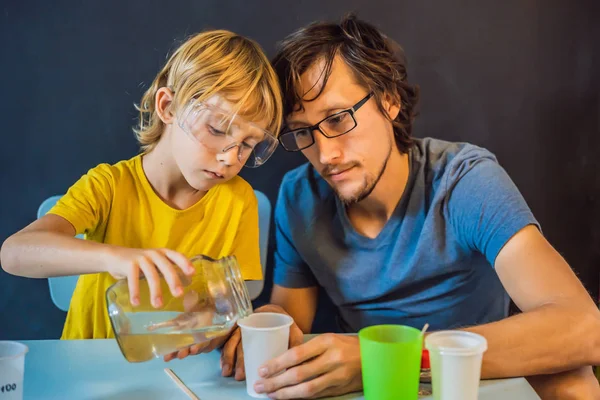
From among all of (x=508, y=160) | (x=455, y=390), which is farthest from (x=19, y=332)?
(x=508, y=160)

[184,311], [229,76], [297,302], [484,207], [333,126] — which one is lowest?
[297,302]

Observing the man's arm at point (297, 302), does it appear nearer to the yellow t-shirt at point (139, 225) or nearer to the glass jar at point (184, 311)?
the yellow t-shirt at point (139, 225)

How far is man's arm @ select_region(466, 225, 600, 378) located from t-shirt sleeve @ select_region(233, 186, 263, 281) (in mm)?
678

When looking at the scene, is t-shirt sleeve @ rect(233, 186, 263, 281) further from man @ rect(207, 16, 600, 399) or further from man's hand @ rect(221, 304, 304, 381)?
man's hand @ rect(221, 304, 304, 381)

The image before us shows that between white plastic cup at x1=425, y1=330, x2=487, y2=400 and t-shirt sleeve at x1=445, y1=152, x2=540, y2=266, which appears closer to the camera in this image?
white plastic cup at x1=425, y1=330, x2=487, y2=400

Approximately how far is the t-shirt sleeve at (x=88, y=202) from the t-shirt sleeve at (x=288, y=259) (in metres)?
0.49

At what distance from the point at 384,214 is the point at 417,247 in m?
0.15

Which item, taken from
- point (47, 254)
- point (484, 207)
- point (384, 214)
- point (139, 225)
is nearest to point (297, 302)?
point (384, 214)

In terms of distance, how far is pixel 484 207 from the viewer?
52.1 inches

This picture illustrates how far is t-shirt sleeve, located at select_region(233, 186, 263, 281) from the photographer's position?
1555mm

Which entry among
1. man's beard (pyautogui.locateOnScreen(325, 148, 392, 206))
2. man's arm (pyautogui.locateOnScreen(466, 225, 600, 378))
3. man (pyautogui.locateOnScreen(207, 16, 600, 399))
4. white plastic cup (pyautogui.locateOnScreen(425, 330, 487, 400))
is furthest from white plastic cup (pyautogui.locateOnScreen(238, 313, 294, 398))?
man's beard (pyautogui.locateOnScreen(325, 148, 392, 206))

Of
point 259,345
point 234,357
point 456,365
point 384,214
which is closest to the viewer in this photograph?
point 456,365

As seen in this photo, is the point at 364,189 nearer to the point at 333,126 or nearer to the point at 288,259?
the point at 333,126

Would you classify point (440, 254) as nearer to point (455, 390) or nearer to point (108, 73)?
point (455, 390)
